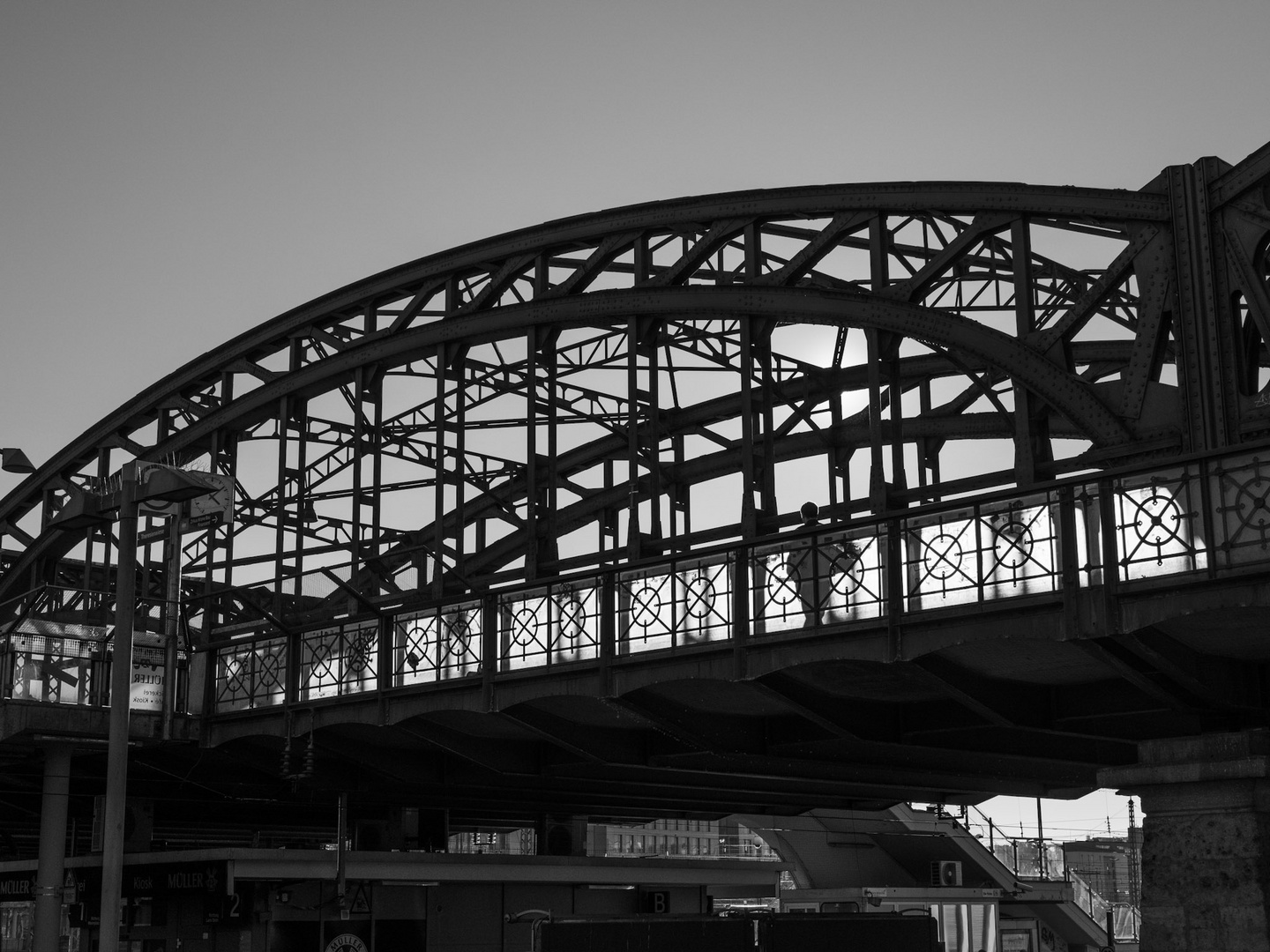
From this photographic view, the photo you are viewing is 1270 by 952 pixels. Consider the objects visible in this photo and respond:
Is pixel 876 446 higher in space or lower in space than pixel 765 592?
higher

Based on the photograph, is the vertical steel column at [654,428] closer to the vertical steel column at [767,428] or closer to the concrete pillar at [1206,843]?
the vertical steel column at [767,428]

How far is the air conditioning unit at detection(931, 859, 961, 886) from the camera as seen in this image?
140 feet

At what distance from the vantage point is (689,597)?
74.3 ft

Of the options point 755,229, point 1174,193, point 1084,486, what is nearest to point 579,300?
point 755,229

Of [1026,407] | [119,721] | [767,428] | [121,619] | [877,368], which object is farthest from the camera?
[767,428]

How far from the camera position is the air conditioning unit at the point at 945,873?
4253cm

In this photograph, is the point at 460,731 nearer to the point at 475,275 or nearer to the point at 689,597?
the point at 689,597

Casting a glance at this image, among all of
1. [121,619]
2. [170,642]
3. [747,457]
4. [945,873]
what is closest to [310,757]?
[170,642]

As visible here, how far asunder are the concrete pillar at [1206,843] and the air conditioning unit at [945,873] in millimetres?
23451

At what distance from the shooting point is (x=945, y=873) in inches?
1678

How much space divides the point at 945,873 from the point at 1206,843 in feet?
81.9

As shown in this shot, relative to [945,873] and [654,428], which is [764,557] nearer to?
[654,428]

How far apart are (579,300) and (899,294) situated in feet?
26.7

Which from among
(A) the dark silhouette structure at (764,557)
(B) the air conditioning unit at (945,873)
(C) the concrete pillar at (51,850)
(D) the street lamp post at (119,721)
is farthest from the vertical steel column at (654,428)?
(B) the air conditioning unit at (945,873)
